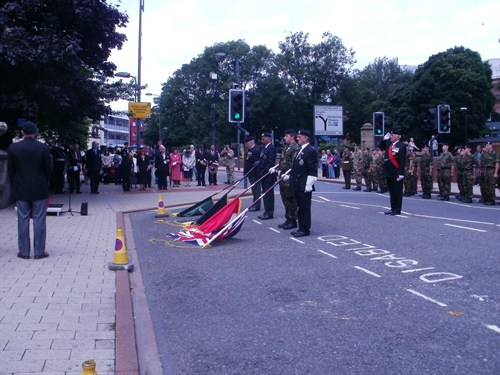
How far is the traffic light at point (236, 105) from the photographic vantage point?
19.7m

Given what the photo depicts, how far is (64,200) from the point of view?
61.9 ft

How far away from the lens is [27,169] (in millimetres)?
8734

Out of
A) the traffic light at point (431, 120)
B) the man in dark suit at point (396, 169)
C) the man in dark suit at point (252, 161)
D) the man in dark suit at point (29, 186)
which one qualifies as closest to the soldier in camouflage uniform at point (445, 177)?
the traffic light at point (431, 120)

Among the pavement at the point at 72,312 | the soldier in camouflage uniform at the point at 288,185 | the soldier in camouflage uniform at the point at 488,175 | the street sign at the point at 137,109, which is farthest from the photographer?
the street sign at the point at 137,109

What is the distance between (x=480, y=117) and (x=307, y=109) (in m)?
19.2

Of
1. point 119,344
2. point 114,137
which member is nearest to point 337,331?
point 119,344

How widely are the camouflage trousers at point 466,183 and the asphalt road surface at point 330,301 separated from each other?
25.1 ft

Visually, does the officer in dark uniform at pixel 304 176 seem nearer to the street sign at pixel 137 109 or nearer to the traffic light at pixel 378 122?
the street sign at pixel 137 109

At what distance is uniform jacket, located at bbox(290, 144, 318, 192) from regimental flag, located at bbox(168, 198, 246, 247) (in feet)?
4.04

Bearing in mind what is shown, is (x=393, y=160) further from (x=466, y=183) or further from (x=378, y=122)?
(x=378, y=122)

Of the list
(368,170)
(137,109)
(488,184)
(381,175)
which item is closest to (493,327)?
(488,184)

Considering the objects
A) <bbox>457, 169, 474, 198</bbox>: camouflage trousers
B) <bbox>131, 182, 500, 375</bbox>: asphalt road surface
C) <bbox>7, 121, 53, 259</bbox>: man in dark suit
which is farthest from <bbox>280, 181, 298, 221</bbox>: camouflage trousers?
<bbox>457, 169, 474, 198</bbox>: camouflage trousers

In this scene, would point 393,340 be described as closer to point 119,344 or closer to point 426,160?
point 119,344

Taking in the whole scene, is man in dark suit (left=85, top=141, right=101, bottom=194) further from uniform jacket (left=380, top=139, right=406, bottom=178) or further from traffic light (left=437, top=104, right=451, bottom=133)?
traffic light (left=437, top=104, right=451, bottom=133)
